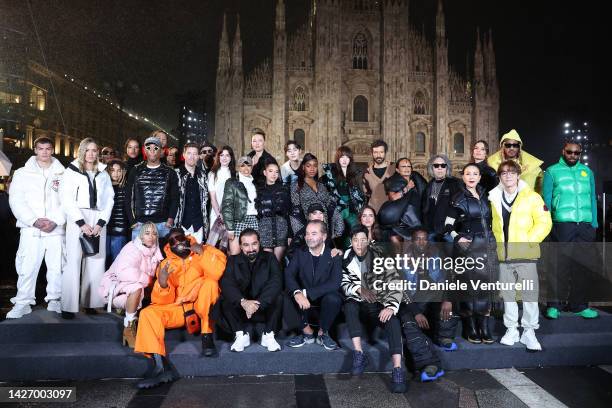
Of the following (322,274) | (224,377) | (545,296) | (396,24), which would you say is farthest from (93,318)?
(396,24)

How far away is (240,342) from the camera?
3635mm

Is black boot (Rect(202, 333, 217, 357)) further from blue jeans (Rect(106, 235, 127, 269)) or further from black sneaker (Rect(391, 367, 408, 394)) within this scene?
blue jeans (Rect(106, 235, 127, 269))

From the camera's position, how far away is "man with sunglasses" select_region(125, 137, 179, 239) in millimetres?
4371

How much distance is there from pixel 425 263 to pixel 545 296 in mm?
1731

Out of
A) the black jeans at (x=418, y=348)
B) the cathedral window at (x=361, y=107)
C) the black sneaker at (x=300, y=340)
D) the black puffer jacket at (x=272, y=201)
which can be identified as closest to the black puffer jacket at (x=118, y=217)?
the black puffer jacket at (x=272, y=201)

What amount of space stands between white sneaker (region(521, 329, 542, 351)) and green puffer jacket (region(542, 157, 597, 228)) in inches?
53.6

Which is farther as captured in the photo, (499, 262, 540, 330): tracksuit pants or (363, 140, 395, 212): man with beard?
(363, 140, 395, 212): man with beard

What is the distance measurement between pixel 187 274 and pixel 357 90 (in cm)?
2649

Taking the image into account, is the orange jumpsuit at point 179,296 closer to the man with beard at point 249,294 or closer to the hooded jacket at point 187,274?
the hooded jacket at point 187,274

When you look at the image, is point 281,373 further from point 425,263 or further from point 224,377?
point 425,263

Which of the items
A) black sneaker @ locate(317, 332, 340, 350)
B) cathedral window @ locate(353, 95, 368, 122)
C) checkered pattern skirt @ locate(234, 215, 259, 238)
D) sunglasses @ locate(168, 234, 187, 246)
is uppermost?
cathedral window @ locate(353, 95, 368, 122)

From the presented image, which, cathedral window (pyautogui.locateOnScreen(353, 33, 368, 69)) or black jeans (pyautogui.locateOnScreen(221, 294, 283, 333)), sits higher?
cathedral window (pyautogui.locateOnScreen(353, 33, 368, 69))

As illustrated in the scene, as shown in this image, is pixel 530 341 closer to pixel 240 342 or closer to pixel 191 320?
pixel 240 342

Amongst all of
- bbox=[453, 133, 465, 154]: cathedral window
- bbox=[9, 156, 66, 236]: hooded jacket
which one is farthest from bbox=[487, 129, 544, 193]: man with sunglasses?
bbox=[453, 133, 465, 154]: cathedral window
